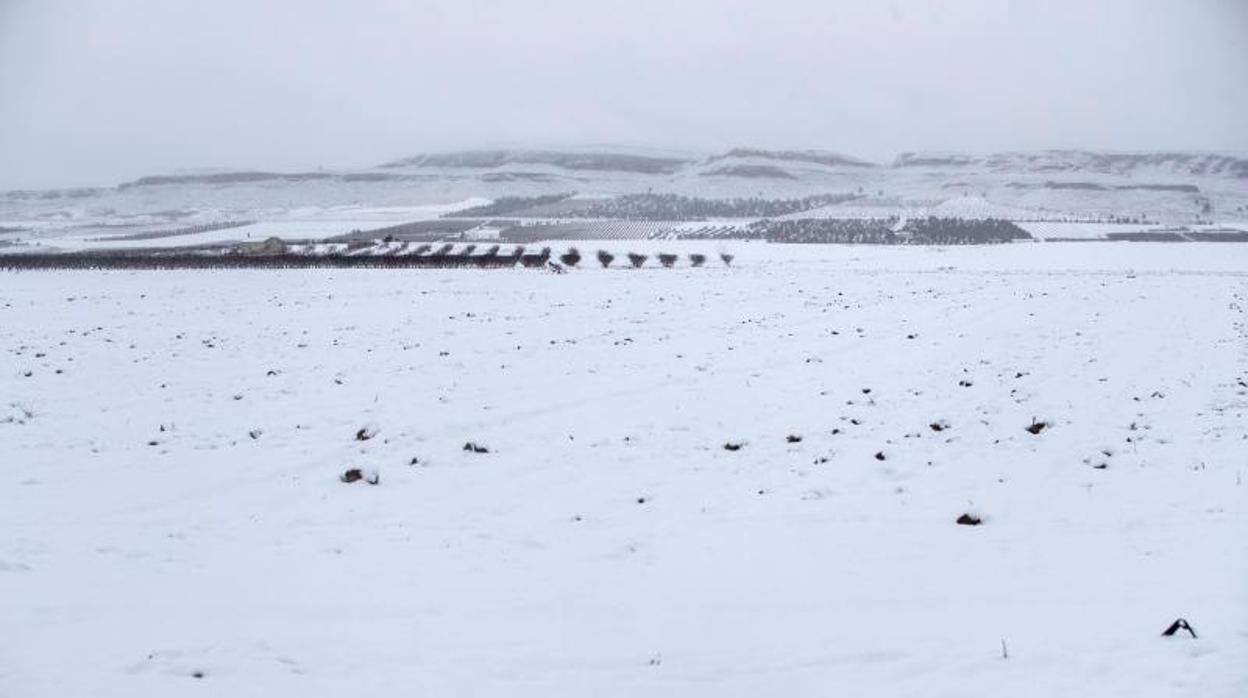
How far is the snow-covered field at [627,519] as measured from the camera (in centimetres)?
711

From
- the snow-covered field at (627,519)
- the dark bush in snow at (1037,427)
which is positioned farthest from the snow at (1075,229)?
the dark bush in snow at (1037,427)

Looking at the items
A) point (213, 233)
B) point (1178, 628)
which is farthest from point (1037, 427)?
point (213, 233)

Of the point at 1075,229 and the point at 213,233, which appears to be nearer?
the point at 1075,229

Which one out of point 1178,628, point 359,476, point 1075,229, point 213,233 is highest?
point 213,233

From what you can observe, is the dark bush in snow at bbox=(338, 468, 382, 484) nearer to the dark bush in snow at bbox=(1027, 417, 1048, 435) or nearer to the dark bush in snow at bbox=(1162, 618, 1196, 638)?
the dark bush in snow at bbox=(1162, 618, 1196, 638)

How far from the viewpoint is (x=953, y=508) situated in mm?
10539

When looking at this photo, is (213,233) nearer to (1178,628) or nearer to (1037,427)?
(1037,427)

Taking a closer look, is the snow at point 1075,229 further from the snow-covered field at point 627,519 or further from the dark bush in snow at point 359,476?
the dark bush in snow at point 359,476

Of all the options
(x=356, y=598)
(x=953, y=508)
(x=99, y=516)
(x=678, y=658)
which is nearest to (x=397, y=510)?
(x=356, y=598)

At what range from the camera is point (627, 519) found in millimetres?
10414

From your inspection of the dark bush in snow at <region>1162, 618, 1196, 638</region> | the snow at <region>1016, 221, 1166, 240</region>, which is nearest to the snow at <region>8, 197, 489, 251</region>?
the snow at <region>1016, 221, 1166, 240</region>

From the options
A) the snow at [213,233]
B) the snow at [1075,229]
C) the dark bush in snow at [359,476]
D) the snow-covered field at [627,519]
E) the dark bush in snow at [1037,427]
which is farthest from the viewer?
the snow at [1075,229]

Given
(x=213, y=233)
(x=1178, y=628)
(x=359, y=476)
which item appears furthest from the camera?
(x=213, y=233)

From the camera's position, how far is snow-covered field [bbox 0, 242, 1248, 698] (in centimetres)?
711
